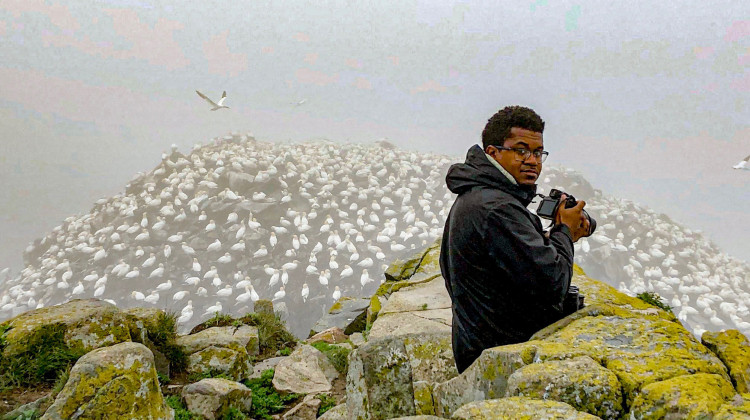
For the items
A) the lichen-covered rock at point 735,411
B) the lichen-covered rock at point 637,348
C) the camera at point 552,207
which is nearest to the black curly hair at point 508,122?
the camera at point 552,207

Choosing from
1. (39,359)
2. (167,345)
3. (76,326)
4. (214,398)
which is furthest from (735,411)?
(167,345)

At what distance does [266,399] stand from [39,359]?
2879 mm

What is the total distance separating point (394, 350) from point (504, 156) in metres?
1.59

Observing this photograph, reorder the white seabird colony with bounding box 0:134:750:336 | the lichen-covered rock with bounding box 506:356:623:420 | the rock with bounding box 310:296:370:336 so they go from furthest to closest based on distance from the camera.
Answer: the white seabird colony with bounding box 0:134:750:336
the rock with bounding box 310:296:370:336
the lichen-covered rock with bounding box 506:356:623:420

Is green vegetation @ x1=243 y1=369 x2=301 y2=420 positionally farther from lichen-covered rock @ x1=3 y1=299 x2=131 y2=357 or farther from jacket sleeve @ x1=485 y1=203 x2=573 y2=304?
jacket sleeve @ x1=485 y1=203 x2=573 y2=304

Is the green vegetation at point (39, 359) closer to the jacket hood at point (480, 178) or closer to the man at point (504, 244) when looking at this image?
the man at point (504, 244)

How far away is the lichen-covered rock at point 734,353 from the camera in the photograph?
2.26m

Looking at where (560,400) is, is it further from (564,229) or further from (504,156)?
(504,156)

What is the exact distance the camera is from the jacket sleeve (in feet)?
7.91

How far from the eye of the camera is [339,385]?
253 inches

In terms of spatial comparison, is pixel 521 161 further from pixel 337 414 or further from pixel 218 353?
pixel 218 353

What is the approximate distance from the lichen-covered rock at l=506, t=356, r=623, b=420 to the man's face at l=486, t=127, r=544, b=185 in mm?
1320

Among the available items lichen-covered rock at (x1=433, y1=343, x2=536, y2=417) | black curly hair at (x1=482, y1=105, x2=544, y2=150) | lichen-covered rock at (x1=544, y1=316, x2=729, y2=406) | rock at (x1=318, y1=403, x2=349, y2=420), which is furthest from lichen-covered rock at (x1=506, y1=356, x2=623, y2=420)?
rock at (x1=318, y1=403, x2=349, y2=420)

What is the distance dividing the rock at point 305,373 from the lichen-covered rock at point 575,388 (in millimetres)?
4674
